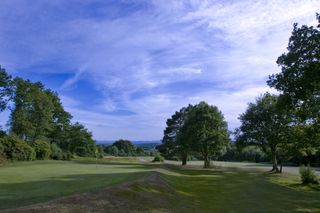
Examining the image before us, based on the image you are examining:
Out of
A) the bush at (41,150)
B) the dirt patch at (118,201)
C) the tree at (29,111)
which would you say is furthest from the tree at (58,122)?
the dirt patch at (118,201)

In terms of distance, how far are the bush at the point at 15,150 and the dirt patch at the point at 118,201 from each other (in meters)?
27.5

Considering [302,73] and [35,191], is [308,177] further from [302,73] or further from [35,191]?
[35,191]

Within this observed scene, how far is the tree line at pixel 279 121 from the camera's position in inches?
901

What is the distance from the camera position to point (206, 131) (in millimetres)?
54031

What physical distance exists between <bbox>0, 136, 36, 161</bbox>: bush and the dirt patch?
2754 cm

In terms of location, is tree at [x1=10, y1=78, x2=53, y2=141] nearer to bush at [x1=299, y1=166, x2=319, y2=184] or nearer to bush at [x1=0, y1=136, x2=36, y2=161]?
bush at [x1=0, y1=136, x2=36, y2=161]

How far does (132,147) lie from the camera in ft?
419

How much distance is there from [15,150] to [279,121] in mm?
34702

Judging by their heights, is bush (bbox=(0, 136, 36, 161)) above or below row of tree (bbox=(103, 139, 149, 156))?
below

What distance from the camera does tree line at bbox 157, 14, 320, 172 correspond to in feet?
75.0

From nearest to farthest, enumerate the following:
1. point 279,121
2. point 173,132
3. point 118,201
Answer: point 118,201, point 279,121, point 173,132

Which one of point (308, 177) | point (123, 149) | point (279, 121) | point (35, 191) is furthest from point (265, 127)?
point (123, 149)

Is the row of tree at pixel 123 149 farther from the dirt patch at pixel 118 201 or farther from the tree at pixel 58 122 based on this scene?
the dirt patch at pixel 118 201

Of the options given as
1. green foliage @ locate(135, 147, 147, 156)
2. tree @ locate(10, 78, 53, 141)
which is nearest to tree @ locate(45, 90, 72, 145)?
tree @ locate(10, 78, 53, 141)
